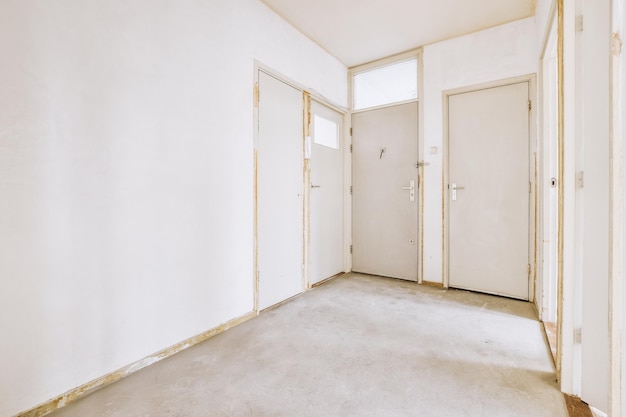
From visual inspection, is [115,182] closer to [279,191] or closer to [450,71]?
[279,191]

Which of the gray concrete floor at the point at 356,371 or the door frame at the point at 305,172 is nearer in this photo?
the gray concrete floor at the point at 356,371

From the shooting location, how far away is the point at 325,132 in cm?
370

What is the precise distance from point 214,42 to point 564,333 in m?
2.83

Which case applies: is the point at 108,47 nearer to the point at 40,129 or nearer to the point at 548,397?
the point at 40,129

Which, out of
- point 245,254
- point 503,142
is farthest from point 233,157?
point 503,142

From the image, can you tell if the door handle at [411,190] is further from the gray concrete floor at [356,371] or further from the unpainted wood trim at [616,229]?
the unpainted wood trim at [616,229]

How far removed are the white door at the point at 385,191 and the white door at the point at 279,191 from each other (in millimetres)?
1065

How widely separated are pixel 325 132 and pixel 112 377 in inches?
118

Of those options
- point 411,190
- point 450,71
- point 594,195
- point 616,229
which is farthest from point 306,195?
point 616,229

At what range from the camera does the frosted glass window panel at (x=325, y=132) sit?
3.53 meters

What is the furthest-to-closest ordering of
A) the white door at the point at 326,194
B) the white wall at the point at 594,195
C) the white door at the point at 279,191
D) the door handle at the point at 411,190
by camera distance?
the door handle at the point at 411,190 < the white door at the point at 326,194 < the white door at the point at 279,191 < the white wall at the point at 594,195

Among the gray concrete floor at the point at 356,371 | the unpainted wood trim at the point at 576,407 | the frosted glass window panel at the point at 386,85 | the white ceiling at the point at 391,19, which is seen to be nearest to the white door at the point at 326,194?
the frosted glass window panel at the point at 386,85

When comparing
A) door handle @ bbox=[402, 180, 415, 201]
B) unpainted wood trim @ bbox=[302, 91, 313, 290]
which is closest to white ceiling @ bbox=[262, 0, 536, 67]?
unpainted wood trim @ bbox=[302, 91, 313, 290]

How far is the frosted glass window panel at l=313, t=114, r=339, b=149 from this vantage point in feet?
11.6
